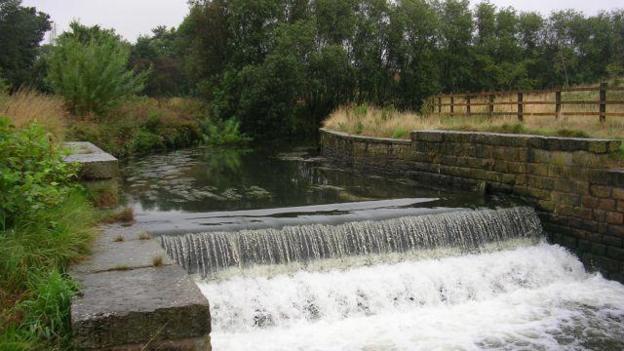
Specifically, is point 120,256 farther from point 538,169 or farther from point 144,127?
point 144,127

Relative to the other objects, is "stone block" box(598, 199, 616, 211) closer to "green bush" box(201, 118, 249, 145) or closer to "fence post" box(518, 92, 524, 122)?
"fence post" box(518, 92, 524, 122)

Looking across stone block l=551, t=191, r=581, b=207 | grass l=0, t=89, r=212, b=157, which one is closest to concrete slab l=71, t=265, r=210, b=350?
grass l=0, t=89, r=212, b=157

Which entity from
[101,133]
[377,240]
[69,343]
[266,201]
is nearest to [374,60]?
[101,133]

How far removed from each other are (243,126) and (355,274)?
760 inches

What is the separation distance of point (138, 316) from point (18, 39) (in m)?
39.0

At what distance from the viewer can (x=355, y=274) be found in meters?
7.24

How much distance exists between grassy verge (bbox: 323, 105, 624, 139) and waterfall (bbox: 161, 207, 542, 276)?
2414mm

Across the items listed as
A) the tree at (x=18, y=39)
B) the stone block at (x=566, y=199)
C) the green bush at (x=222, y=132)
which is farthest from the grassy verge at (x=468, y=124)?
the tree at (x=18, y=39)

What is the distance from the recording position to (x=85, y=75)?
1634cm

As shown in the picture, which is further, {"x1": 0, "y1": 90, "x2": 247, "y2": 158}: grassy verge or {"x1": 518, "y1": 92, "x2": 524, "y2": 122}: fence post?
{"x1": 518, "y1": 92, "x2": 524, "y2": 122}: fence post

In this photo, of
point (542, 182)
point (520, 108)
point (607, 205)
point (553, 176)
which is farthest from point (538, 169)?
point (520, 108)

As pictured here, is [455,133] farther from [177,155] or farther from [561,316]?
[177,155]

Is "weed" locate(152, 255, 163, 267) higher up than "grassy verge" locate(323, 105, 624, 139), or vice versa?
"grassy verge" locate(323, 105, 624, 139)

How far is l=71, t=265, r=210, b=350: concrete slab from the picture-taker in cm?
310
